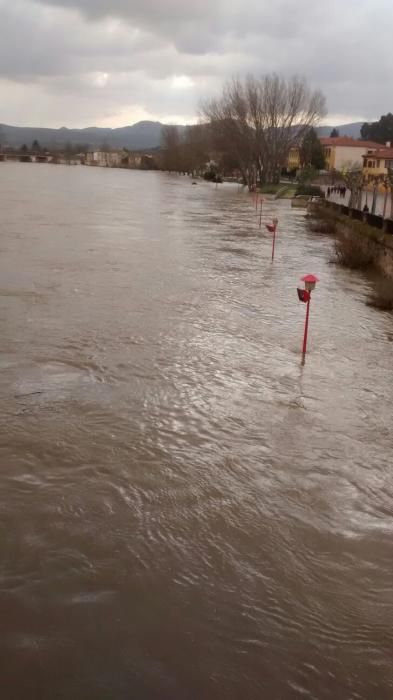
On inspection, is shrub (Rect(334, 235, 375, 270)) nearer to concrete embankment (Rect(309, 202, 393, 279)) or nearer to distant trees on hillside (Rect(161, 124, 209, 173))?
concrete embankment (Rect(309, 202, 393, 279))

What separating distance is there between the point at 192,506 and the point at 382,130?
419 ft

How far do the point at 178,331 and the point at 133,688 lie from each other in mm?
7871

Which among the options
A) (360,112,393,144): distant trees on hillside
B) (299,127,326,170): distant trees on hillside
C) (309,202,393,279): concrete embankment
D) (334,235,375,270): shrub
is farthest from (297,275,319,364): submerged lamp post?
(360,112,393,144): distant trees on hillside

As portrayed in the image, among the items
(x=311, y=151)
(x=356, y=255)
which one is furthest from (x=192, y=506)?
(x=311, y=151)

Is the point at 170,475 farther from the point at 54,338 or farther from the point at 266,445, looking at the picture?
the point at 54,338

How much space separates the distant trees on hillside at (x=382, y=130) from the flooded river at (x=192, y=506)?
11665 cm

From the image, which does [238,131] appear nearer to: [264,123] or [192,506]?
[264,123]

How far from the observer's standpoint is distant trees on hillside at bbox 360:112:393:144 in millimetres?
117919

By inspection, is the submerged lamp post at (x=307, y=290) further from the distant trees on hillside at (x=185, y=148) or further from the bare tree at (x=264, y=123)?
the distant trees on hillside at (x=185, y=148)

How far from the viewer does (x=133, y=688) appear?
359cm

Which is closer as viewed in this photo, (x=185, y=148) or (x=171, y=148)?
(x=185, y=148)

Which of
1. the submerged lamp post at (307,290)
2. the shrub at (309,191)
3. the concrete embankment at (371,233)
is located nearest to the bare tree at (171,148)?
the shrub at (309,191)

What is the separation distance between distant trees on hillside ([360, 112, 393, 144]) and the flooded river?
11665 centimetres

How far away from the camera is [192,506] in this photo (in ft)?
18.0
